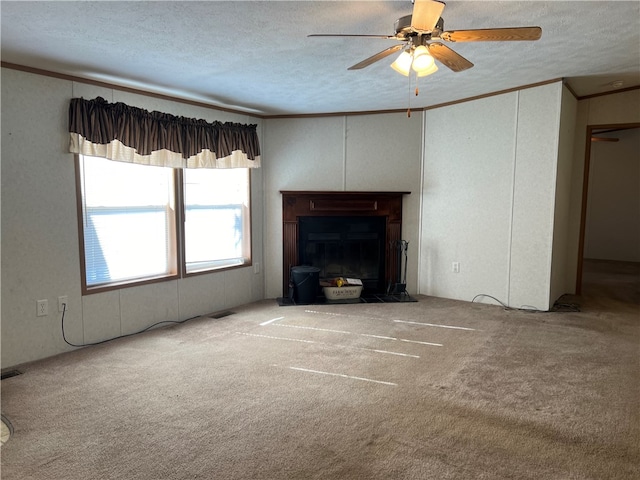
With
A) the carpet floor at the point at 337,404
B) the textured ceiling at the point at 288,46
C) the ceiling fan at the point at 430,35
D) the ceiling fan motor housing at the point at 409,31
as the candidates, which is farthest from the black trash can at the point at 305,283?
the ceiling fan motor housing at the point at 409,31

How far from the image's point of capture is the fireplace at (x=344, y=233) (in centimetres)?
547

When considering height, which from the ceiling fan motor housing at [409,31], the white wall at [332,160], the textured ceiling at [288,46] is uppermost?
the textured ceiling at [288,46]

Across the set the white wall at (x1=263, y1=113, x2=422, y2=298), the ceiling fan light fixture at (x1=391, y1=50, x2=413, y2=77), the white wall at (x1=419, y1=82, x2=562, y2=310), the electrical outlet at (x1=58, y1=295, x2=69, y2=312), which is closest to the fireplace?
the white wall at (x1=263, y1=113, x2=422, y2=298)

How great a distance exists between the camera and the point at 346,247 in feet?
18.4

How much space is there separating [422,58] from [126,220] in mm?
3015

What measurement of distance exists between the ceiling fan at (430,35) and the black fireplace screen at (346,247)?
9.33 feet

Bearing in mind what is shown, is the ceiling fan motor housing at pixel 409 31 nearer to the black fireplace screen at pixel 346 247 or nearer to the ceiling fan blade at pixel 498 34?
the ceiling fan blade at pixel 498 34

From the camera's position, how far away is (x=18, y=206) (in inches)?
132

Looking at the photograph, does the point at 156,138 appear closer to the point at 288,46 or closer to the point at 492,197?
the point at 288,46

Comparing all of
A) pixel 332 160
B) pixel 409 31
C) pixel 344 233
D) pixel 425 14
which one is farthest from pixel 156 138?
pixel 425 14

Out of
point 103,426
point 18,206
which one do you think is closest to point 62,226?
point 18,206

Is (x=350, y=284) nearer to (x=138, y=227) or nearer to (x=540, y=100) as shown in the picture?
(x=138, y=227)

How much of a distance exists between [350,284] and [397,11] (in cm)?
344

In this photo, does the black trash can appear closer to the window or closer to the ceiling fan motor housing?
the window
